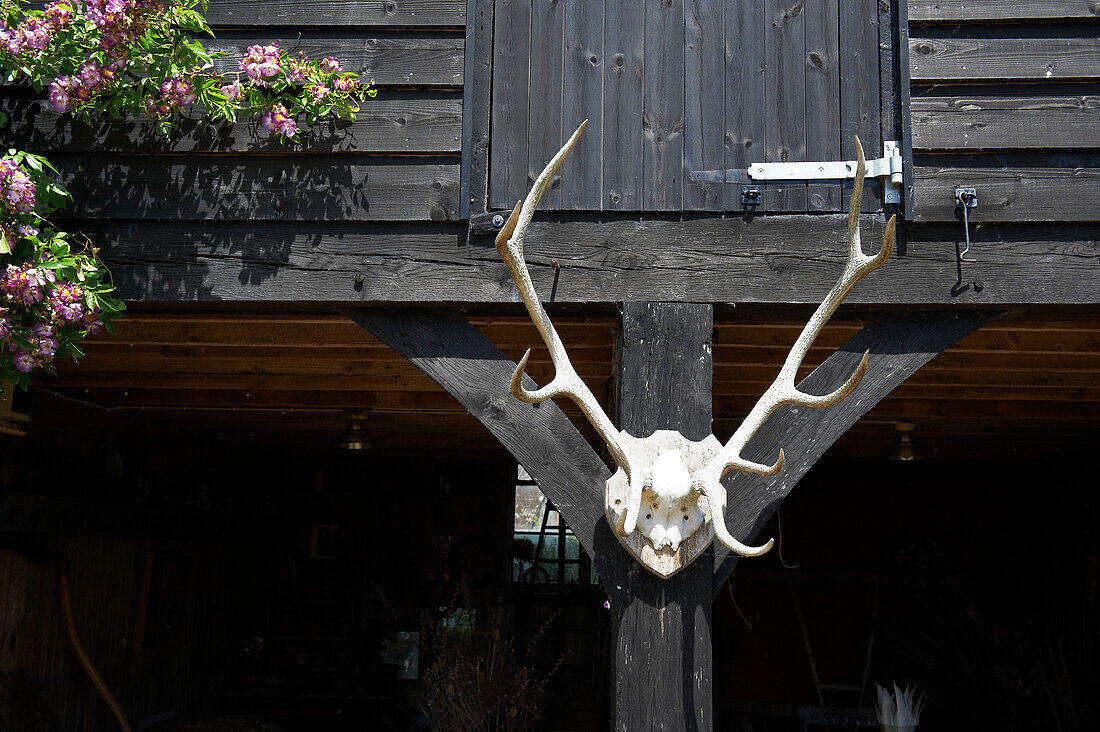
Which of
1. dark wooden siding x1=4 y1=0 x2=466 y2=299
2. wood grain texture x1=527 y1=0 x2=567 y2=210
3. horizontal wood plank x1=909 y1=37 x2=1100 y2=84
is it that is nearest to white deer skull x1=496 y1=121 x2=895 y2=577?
wood grain texture x1=527 y1=0 x2=567 y2=210

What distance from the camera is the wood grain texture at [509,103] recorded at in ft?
10.3

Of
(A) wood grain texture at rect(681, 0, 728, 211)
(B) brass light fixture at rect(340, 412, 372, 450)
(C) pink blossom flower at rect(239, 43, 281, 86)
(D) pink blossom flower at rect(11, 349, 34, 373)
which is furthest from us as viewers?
(B) brass light fixture at rect(340, 412, 372, 450)

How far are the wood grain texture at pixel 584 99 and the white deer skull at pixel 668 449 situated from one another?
421 millimetres

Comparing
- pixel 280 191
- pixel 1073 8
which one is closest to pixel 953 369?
pixel 1073 8

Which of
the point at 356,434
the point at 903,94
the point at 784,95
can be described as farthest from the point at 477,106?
the point at 356,434

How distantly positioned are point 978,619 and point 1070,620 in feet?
1.87

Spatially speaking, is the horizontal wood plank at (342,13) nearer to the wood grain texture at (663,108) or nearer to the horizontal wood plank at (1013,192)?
the wood grain texture at (663,108)

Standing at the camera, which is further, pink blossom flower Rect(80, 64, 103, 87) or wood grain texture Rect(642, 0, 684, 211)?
wood grain texture Rect(642, 0, 684, 211)

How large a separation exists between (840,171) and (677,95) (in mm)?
578

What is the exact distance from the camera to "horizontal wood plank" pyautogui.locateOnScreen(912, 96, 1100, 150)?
10.1ft

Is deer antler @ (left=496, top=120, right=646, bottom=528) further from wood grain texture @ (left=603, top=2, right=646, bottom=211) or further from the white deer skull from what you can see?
wood grain texture @ (left=603, top=2, right=646, bottom=211)

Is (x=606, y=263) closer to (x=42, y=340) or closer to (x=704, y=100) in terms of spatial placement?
(x=704, y=100)

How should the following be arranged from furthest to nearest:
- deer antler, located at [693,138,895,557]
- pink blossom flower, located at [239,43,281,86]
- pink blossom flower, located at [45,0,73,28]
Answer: pink blossom flower, located at [239,43,281,86] < pink blossom flower, located at [45,0,73,28] < deer antler, located at [693,138,895,557]

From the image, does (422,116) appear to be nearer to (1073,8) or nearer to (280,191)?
(280,191)
